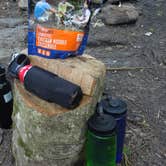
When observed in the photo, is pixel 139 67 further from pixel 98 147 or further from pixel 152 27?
pixel 98 147

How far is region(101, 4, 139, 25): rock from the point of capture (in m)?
4.88

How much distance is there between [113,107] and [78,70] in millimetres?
346

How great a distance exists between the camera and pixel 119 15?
4.89 metres

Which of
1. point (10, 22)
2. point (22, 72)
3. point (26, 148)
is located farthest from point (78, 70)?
point (10, 22)

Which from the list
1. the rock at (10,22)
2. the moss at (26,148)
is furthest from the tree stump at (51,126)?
the rock at (10,22)

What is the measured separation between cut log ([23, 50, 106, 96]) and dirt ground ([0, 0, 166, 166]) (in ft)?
2.22

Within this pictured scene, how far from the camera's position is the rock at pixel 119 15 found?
16.0 ft

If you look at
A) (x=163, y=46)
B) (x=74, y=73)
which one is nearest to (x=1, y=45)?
(x=163, y=46)

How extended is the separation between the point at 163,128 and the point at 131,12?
7.95ft

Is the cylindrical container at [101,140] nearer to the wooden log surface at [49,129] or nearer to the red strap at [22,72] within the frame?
the wooden log surface at [49,129]

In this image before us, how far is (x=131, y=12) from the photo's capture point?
4969mm

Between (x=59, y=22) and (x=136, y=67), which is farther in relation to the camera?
(x=136, y=67)

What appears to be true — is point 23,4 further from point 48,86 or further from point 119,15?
point 48,86

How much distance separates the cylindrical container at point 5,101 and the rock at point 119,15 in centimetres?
243
